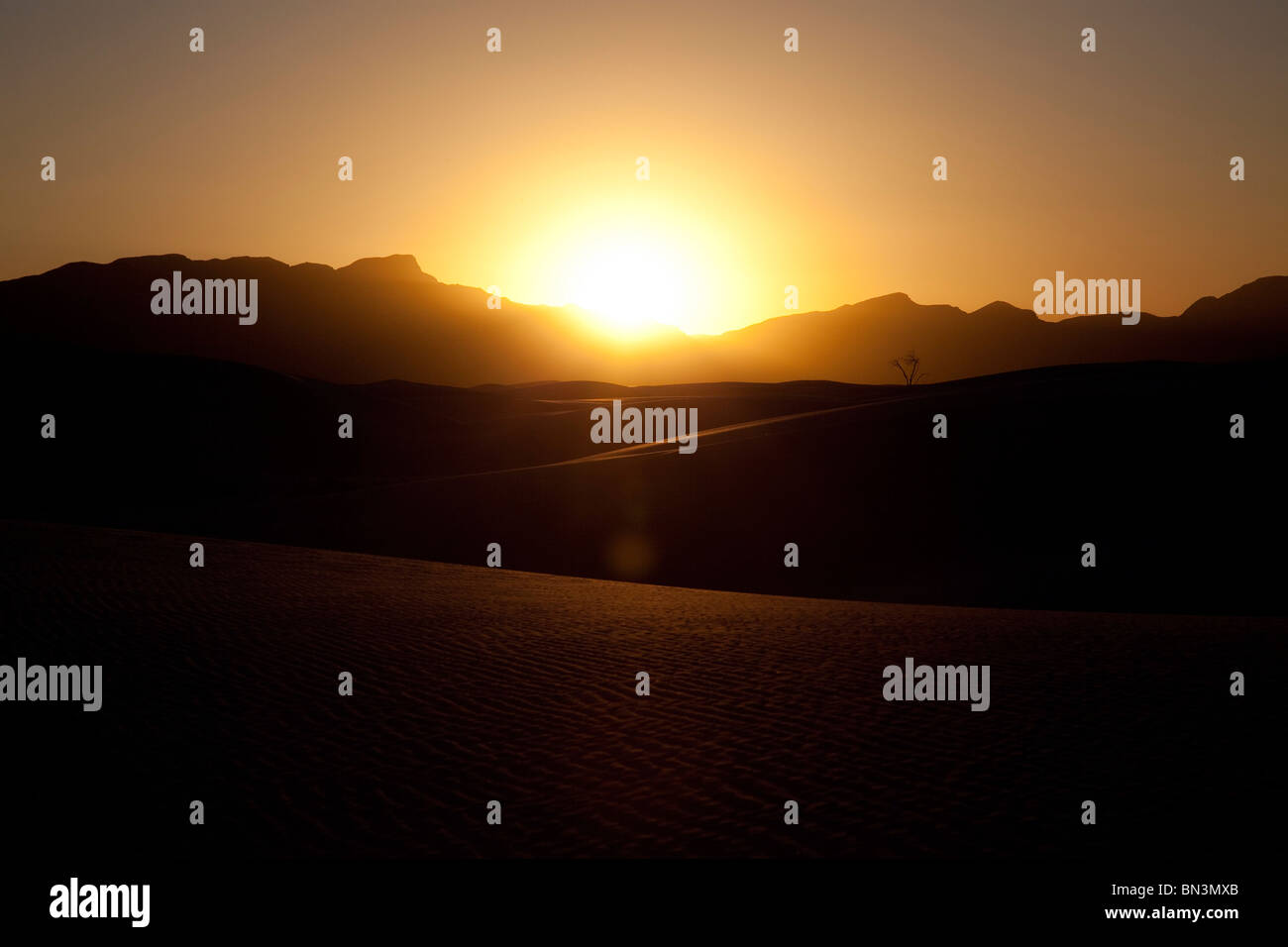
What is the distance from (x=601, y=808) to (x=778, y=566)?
20.8 meters

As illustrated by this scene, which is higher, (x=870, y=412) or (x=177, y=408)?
(x=177, y=408)

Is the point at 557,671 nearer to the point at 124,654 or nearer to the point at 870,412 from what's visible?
the point at 124,654

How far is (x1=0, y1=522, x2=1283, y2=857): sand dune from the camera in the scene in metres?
6.98

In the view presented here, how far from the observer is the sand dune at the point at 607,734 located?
698 cm

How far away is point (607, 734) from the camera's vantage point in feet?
31.0

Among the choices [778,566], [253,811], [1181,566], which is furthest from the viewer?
[778,566]

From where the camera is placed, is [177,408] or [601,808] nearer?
[601,808]

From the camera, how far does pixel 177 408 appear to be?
201 ft
